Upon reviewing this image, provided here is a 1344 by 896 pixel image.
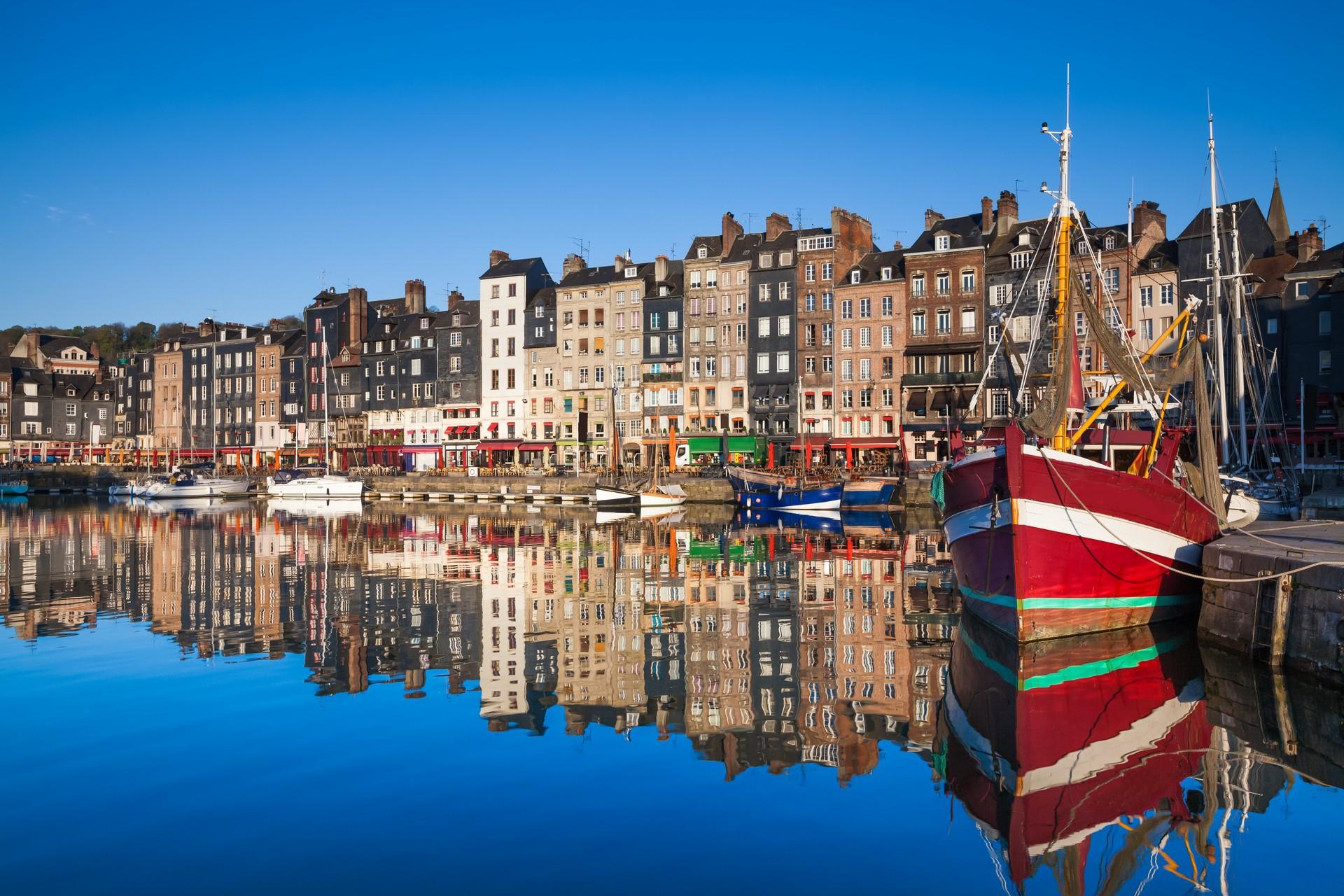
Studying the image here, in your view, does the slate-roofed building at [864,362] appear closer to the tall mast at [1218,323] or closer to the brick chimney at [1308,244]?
the brick chimney at [1308,244]

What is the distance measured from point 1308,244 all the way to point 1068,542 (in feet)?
177

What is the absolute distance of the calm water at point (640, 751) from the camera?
977 cm

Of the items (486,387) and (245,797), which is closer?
(245,797)

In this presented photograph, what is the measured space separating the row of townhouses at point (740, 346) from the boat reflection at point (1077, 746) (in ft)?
105

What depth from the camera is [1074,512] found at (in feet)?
62.6

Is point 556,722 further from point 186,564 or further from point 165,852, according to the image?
point 186,564

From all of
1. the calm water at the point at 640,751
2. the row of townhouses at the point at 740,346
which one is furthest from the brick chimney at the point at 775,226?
the calm water at the point at 640,751

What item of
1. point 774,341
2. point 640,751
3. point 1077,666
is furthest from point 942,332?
point 640,751

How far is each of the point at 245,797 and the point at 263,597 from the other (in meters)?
16.7

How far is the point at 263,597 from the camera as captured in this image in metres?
27.2

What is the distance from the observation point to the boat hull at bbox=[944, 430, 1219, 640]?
741 inches

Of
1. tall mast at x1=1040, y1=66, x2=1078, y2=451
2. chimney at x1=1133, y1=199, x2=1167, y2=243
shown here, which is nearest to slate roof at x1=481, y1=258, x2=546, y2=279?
chimney at x1=1133, y1=199, x2=1167, y2=243

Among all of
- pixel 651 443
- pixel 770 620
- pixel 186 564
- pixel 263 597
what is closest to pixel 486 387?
pixel 651 443

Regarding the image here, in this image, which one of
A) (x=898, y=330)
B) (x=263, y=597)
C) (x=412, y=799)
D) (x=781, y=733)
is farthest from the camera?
(x=898, y=330)
